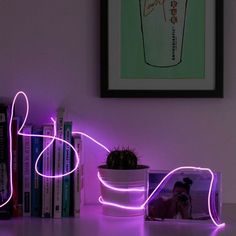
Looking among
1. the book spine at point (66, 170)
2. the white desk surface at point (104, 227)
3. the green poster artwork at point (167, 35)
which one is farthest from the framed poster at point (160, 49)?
the white desk surface at point (104, 227)

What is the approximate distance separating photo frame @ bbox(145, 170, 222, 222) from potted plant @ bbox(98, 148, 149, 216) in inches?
1.4

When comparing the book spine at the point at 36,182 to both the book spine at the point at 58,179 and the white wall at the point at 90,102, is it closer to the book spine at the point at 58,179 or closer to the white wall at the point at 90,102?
the book spine at the point at 58,179

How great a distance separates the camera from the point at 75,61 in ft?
5.42

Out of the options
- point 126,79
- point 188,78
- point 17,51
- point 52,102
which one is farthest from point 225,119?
point 17,51

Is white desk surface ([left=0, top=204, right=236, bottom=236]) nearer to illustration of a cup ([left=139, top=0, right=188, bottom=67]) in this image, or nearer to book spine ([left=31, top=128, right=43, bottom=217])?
book spine ([left=31, top=128, right=43, bottom=217])

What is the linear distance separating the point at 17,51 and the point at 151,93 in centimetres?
49

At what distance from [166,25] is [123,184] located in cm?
57

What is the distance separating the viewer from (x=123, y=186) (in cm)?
145

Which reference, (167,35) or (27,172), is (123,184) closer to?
(27,172)

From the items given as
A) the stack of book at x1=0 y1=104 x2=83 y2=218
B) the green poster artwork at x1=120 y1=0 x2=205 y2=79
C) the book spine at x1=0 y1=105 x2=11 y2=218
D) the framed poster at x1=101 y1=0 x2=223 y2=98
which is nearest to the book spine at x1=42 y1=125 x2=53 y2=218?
the stack of book at x1=0 y1=104 x2=83 y2=218

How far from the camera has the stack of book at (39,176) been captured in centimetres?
147

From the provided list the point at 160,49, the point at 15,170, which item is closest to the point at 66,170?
the point at 15,170

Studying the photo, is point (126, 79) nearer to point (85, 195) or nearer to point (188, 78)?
point (188, 78)

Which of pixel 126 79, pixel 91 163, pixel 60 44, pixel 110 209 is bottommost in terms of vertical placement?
pixel 110 209
